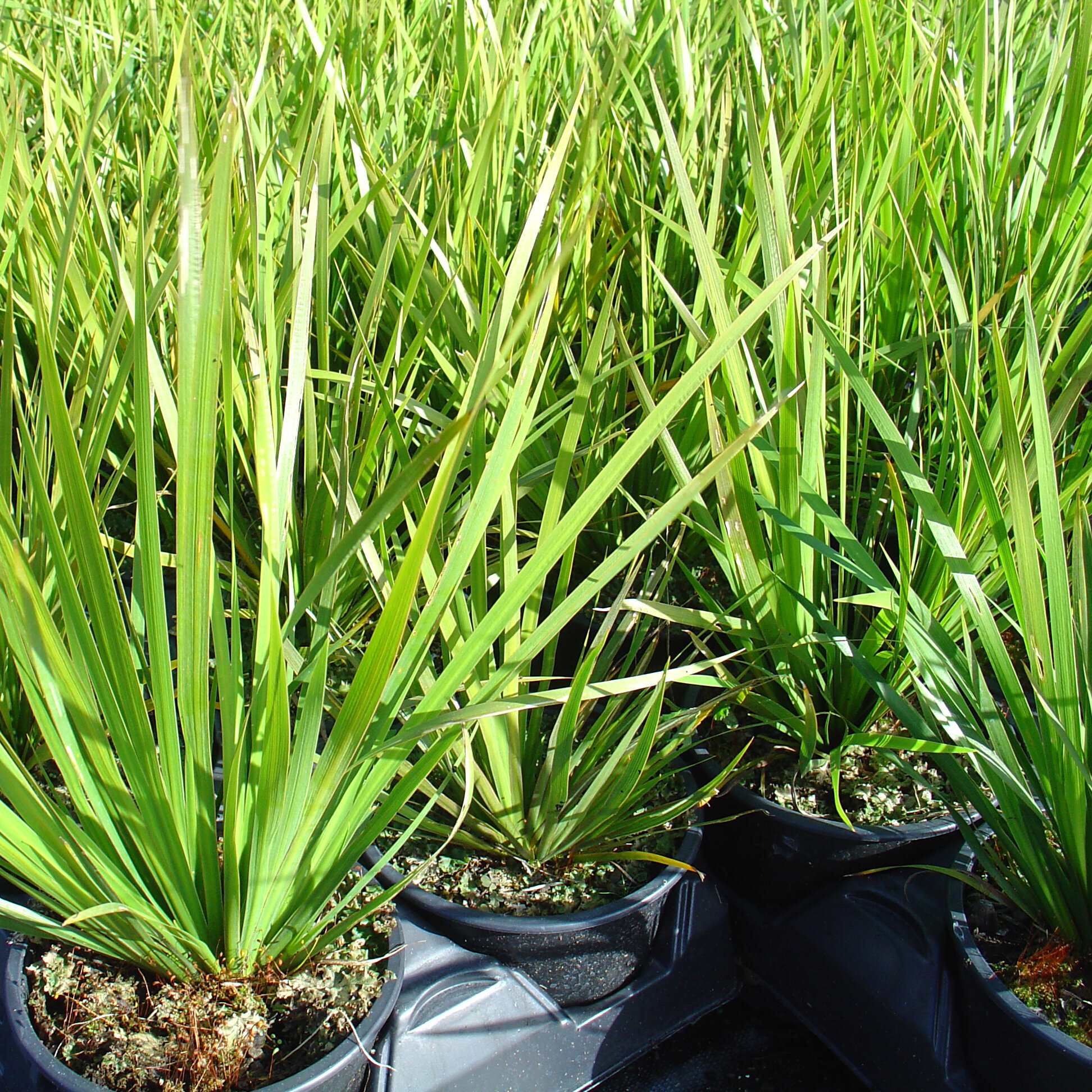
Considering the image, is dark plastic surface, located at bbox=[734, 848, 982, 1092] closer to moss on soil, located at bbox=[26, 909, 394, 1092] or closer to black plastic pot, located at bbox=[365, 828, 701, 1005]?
black plastic pot, located at bbox=[365, 828, 701, 1005]

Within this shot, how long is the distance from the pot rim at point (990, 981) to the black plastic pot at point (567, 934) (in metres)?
0.21

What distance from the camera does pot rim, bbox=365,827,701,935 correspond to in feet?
2.38

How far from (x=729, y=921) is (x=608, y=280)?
2.56 ft

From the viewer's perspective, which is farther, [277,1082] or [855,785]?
[855,785]

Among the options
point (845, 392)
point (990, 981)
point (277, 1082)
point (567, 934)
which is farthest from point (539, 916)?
point (845, 392)

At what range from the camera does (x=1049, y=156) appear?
1235mm

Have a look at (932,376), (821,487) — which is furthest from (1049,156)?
(821,487)

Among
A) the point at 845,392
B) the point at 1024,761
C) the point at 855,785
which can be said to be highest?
the point at 845,392

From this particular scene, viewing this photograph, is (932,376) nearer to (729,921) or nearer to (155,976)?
(729,921)

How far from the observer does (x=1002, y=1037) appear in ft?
2.25

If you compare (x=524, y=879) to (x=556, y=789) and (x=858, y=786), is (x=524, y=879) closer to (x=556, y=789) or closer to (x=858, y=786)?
(x=556, y=789)

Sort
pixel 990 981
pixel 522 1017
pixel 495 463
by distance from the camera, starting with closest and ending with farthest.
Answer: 1. pixel 495 463
2. pixel 990 981
3. pixel 522 1017

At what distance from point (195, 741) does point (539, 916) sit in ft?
1.13

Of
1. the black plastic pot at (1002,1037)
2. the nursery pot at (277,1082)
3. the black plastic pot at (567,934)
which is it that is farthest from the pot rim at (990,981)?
the nursery pot at (277,1082)
